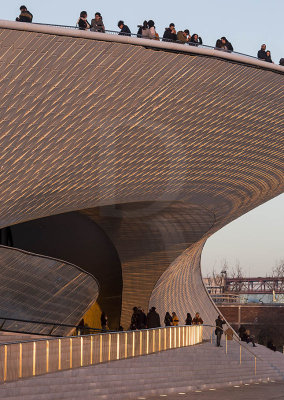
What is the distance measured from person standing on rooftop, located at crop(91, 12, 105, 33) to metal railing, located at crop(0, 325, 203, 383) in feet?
22.7

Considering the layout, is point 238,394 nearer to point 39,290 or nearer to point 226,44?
point 39,290

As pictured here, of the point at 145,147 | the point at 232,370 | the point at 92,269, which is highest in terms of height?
the point at 145,147

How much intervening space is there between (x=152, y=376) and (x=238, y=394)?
2257 millimetres

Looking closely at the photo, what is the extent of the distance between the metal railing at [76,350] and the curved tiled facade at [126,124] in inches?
186

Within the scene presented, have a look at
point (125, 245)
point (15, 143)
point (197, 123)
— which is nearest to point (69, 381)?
point (15, 143)

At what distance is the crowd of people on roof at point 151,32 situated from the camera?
756 inches

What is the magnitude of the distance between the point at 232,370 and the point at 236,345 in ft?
5.72

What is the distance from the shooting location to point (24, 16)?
18375mm

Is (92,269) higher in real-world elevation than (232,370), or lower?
higher

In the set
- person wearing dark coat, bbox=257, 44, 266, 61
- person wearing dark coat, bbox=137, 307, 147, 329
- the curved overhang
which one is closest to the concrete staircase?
person wearing dark coat, bbox=137, 307, 147, 329

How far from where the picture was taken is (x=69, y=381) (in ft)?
61.6

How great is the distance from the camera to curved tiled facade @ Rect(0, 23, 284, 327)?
19484 mm

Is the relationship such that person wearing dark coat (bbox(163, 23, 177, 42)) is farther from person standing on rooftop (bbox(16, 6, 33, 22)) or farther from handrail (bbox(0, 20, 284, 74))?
person standing on rooftop (bbox(16, 6, 33, 22))

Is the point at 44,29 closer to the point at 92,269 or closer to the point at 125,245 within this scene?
the point at 125,245
